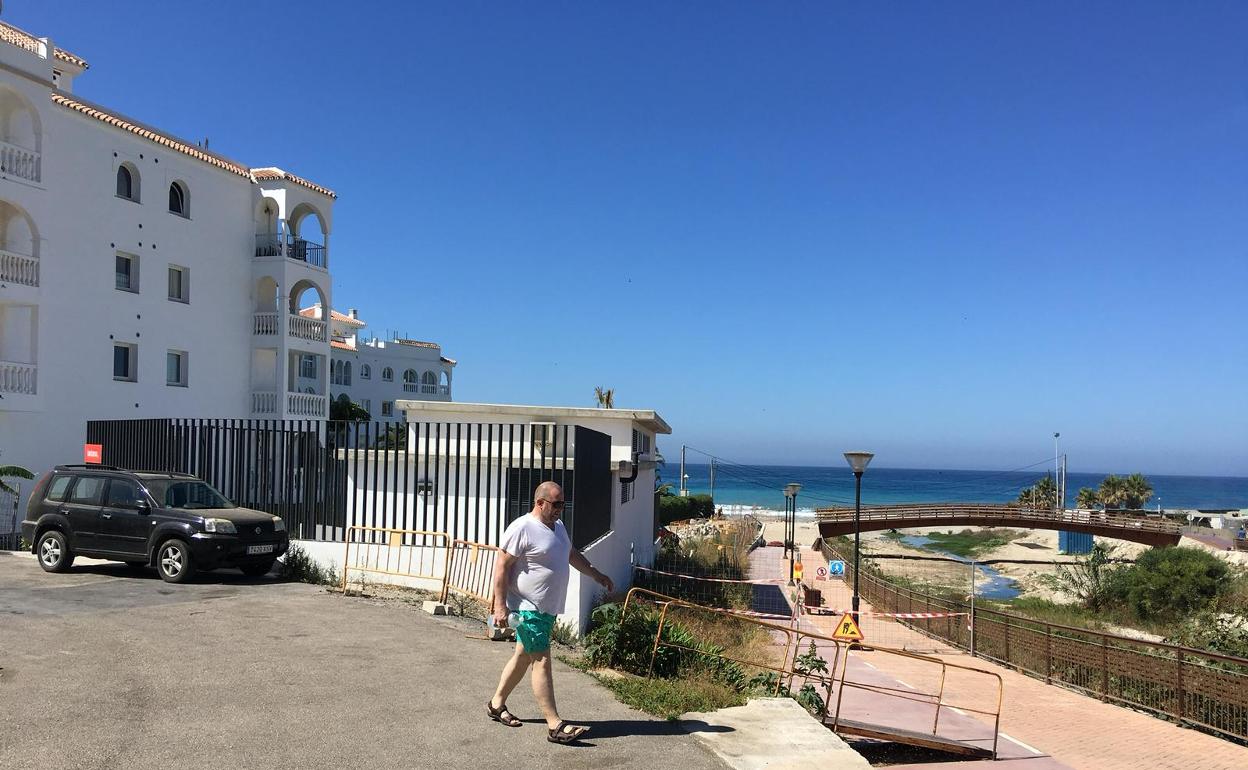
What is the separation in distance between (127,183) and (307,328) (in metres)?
7.87

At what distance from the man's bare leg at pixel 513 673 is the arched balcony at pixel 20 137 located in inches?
877

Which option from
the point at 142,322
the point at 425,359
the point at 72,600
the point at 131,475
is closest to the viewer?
the point at 72,600

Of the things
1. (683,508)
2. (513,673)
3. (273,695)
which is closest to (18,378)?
(273,695)

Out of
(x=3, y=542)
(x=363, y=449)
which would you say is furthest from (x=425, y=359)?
(x=363, y=449)

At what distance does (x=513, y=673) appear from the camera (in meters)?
6.30

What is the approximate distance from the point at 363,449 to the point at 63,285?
14698 mm

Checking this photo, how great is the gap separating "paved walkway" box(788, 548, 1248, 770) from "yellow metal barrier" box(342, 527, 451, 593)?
272 inches

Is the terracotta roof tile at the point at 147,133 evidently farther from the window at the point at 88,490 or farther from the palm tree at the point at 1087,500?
the palm tree at the point at 1087,500

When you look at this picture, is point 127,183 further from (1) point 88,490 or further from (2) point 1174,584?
(2) point 1174,584

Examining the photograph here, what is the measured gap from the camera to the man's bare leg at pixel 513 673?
6.19m

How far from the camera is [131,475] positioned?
1265 cm

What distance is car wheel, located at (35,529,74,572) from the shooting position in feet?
42.1

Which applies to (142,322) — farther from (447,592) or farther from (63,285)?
(447,592)

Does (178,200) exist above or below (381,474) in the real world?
above
